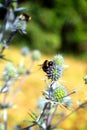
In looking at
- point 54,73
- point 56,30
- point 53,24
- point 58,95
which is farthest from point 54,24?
point 54,73

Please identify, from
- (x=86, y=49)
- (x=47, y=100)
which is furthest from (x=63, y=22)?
(x=47, y=100)

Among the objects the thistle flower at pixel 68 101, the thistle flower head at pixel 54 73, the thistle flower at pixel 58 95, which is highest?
the thistle flower head at pixel 54 73

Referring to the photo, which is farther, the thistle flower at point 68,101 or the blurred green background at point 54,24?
the blurred green background at point 54,24

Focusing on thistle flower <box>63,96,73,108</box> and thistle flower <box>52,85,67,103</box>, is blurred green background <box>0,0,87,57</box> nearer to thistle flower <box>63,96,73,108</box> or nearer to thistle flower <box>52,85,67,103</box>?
thistle flower <box>63,96,73,108</box>

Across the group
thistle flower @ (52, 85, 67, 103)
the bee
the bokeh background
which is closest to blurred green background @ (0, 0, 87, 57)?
the bokeh background

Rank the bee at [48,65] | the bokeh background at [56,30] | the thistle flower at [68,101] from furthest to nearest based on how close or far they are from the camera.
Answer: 1. the bokeh background at [56,30]
2. the thistle flower at [68,101]
3. the bee at [48,65]

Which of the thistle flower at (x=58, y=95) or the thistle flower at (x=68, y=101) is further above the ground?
the thistle flower at (x=58, y=95)

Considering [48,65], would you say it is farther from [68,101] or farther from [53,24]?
[53,24]

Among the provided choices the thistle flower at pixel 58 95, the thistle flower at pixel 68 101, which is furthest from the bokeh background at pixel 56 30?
the thistle flower at pixel 58 95

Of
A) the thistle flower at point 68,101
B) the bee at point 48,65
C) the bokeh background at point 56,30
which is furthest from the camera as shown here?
the bokeh background at point 56,30

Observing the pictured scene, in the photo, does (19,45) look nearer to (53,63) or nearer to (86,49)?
(86,49)

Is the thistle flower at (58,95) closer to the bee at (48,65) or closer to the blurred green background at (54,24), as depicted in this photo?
the bee at (48,65)
